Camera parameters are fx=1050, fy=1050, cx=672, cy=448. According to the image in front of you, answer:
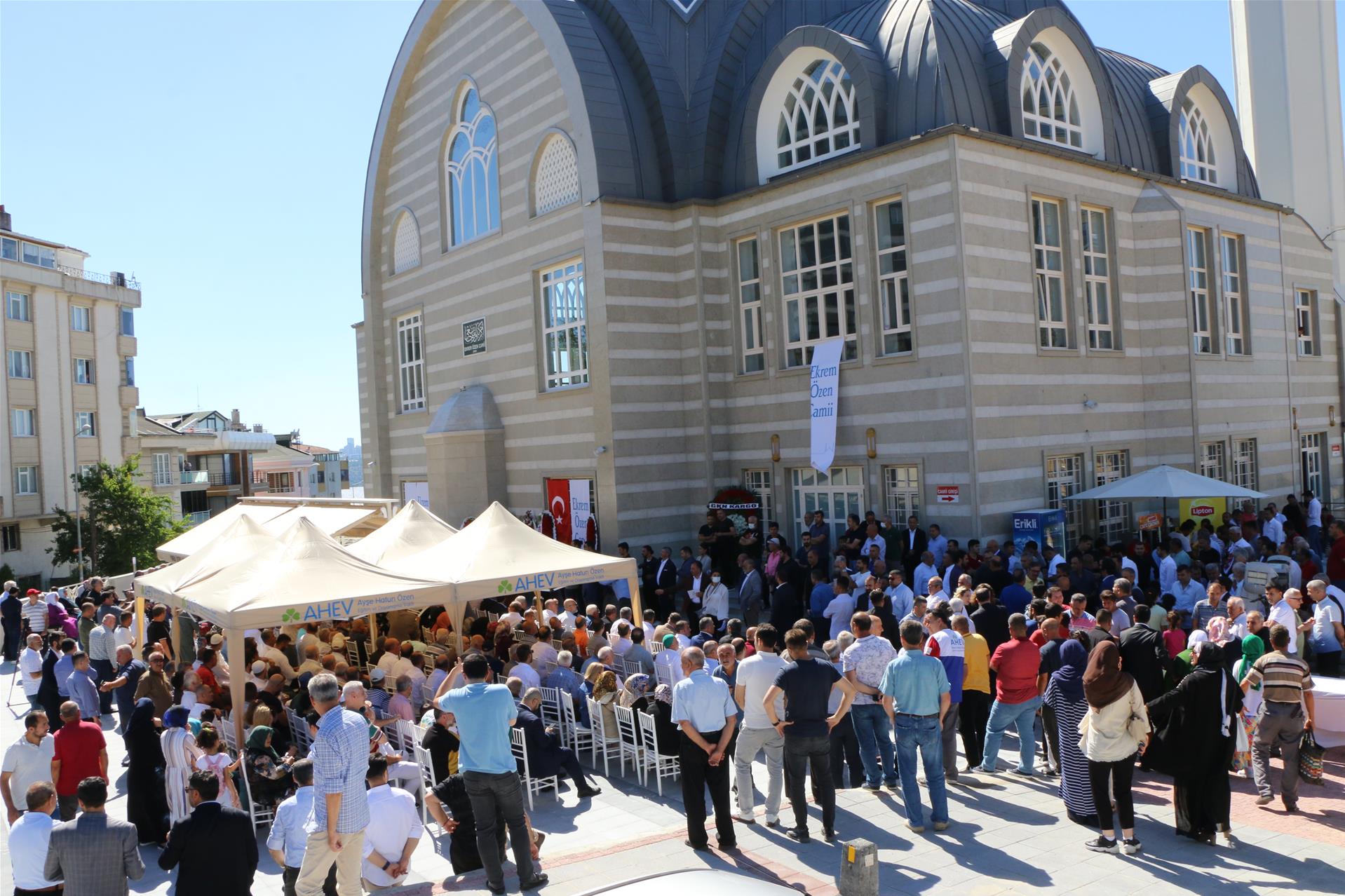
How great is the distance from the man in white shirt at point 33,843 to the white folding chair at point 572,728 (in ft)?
16.8

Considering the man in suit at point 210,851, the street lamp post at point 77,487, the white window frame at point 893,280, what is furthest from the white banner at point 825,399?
the street lamp post at point 77,487

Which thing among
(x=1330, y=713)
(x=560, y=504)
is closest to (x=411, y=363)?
(x=560, y=504)

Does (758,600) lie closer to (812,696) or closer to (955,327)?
(955,327)

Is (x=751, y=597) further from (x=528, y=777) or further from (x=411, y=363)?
(x=411, y=363)

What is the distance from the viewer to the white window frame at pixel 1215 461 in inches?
886

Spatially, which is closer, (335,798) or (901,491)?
(335,798)

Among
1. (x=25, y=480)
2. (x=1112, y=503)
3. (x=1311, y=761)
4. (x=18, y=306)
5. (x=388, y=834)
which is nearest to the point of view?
(x=388, y=834)

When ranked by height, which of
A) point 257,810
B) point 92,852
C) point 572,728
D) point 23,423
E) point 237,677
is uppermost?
point 23,423

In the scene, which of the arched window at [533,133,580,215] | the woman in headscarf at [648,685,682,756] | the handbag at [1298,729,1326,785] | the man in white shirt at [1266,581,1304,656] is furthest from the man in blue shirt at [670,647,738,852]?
the arched window at [533,133,580,215]

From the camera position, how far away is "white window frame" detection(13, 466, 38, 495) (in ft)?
148

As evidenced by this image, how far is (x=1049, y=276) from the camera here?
19562mm

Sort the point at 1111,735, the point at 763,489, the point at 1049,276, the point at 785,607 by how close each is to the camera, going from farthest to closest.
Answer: the point at 763,489 → the point at 1049,276 → the point at 785,607 → the point at 1111,735

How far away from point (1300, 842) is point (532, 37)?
21783 mm

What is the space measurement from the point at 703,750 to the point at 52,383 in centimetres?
4770
